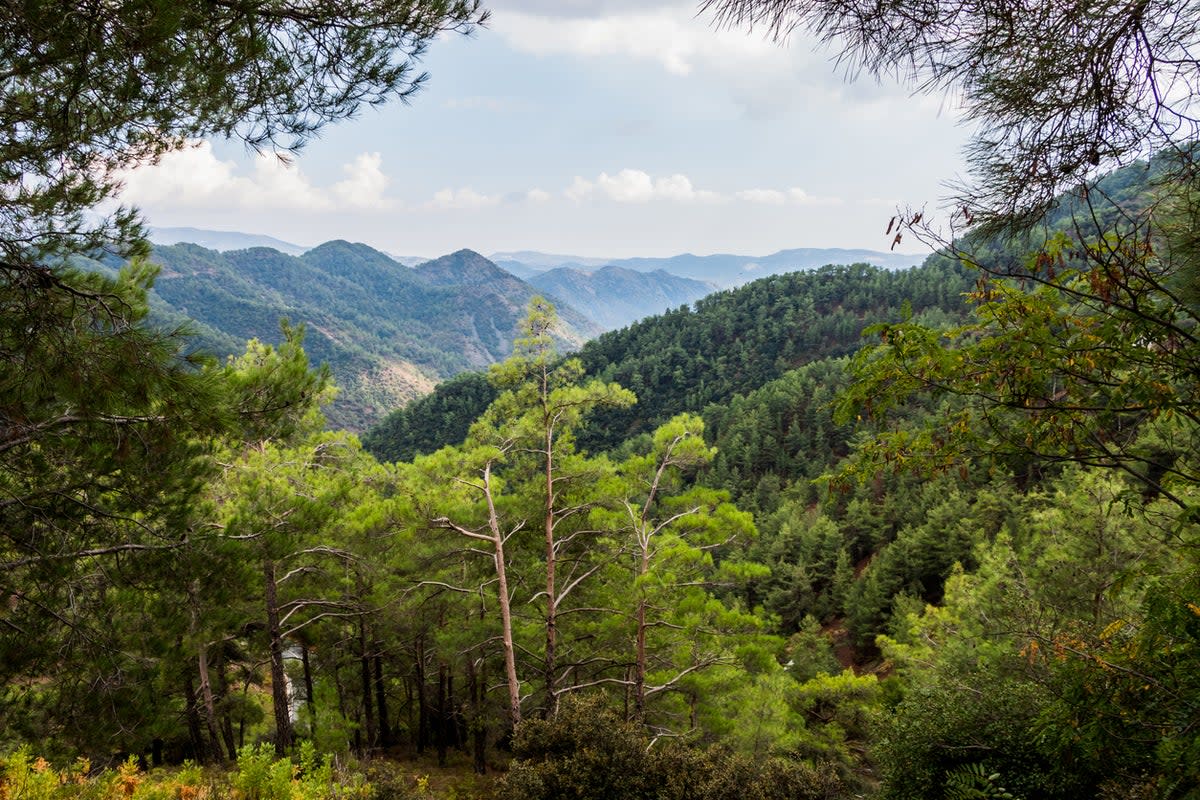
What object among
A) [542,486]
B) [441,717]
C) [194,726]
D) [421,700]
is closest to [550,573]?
[542,486]

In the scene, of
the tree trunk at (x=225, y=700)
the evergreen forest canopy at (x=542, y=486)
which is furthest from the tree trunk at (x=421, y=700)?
the tree trunk at (x=225, y=700)

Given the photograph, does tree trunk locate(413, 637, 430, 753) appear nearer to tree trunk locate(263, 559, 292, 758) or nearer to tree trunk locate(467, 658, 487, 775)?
tree trunk locate(467, 658, 487, 775)

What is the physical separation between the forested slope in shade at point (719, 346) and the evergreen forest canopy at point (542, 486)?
72.2m

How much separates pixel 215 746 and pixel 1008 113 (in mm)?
12892

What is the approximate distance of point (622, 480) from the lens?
879cm

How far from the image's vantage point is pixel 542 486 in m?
8.91

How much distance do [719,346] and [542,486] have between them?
9630 centimetres

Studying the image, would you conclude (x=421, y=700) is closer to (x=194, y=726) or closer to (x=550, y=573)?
(x=194, y=726)

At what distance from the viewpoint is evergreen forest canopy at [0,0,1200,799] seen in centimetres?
269

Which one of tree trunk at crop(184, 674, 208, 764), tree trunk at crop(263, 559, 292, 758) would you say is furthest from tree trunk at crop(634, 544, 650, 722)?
tree trunk at crop(184, 674, 208, 764)

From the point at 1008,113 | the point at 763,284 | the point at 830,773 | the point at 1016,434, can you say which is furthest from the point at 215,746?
the point at 763,284

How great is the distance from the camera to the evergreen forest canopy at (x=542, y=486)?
8.84 ft

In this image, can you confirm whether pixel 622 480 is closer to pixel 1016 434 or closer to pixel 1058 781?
pixel 1058 781

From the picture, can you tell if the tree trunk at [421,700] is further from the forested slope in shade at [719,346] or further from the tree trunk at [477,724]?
the forested slope in shade at [719,346]
